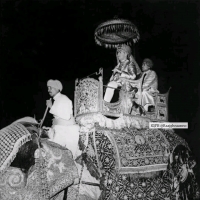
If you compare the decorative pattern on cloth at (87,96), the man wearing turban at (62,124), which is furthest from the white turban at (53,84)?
the decorative pattern on cloth at (87,96)

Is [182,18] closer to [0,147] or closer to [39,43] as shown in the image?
[39,43]

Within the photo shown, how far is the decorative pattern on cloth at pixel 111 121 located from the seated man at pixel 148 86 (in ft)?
1.32

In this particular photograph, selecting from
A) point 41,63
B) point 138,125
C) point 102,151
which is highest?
point 41,63

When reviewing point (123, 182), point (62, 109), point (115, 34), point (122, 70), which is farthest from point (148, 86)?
point (123, 182)

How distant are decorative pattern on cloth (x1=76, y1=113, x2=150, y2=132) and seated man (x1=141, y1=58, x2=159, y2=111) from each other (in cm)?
40

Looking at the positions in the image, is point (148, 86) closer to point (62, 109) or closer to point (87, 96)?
point (87, 96)

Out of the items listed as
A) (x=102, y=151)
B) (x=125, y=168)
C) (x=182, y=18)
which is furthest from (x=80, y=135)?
(x=182, y=18)

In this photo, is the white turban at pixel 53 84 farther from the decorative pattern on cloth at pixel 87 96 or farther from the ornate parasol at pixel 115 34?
the ornate parasol at pixel 115 34

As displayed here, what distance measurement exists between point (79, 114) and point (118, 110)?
674 mm

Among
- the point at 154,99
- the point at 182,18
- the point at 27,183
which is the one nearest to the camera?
the point at 27,183

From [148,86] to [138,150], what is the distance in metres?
1.78

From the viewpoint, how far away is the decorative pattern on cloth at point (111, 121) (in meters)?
4.67

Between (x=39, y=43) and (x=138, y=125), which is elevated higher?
(x=39, y=43)

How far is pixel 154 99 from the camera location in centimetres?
566
